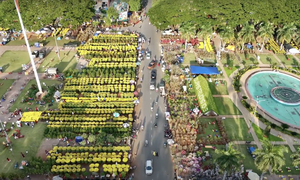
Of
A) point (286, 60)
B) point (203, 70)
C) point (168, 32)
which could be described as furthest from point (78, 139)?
point (286, 60)

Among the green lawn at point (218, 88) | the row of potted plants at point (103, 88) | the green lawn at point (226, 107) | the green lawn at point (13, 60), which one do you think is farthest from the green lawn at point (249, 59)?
the green lawn at point (13, 60)

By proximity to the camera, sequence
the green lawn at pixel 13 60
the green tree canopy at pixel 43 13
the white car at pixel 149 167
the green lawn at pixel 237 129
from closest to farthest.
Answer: the white car at pixel 149 167 → the green lawn at pixel 237 129 → the green lawn at pixel 13 60 → the green tree canopy at pixel 43 13

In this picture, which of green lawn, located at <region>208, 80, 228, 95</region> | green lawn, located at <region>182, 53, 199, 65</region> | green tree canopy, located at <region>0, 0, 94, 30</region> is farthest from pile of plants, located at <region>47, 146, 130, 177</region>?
green tree canopy, located at <region>0, 0, 94, 30</region>

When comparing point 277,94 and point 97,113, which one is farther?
point 277,94

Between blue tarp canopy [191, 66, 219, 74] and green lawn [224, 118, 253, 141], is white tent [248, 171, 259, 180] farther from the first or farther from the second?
blue tarp canopy [191, 66, 219, 74]

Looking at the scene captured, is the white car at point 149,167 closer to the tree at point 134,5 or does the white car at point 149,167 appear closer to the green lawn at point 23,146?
the green lawn at point 23,146

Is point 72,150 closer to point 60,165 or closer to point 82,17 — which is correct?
point 60,165

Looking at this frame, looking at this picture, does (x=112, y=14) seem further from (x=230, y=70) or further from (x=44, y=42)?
(x=230, y=70)
